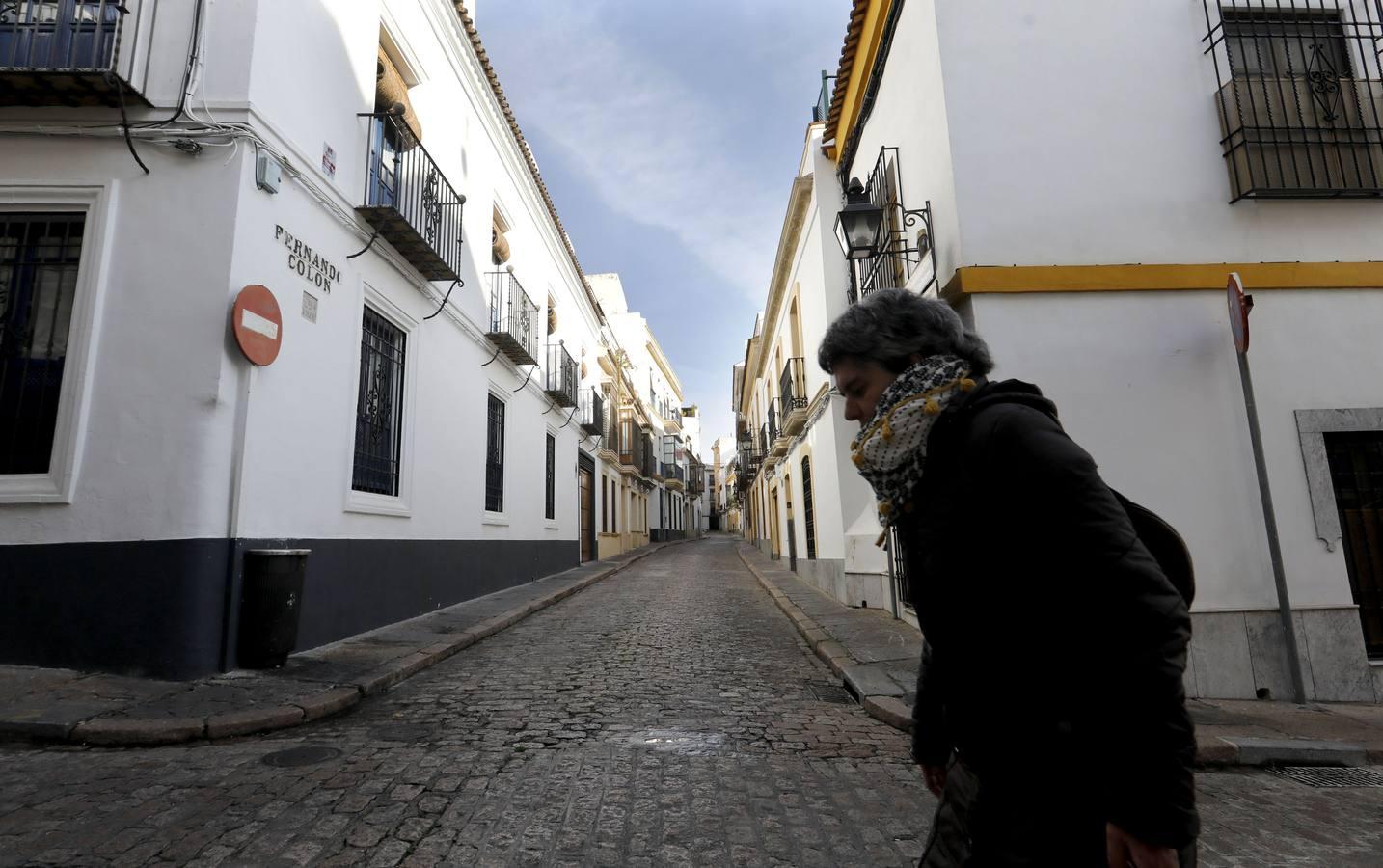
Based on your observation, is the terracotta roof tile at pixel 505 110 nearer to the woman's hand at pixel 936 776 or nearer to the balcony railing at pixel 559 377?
the balcony railing at pixel 559 377

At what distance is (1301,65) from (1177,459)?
3.71m

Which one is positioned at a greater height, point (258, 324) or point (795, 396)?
point (795, 396)

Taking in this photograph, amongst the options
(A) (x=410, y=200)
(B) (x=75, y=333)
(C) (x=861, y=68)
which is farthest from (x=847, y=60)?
(B) (x=75, y=333)

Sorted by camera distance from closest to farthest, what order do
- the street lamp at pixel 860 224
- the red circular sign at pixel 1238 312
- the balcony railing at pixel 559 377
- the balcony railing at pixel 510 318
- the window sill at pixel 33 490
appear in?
1. the red circular sign at pixel 1238 312
2. the window sill at pixel 33 490
3. the street lamp at pixel 860 224
4. the balcony railing at pixel 510 318
5. the balcony railing at pixel 559 377

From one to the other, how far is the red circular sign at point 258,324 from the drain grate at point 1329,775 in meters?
6.91

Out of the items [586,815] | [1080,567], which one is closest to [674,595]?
[586,815]

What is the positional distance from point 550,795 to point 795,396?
10.00 meters

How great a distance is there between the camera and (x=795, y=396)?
12430 millimetres

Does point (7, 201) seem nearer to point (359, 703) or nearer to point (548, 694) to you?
point (359, 703)

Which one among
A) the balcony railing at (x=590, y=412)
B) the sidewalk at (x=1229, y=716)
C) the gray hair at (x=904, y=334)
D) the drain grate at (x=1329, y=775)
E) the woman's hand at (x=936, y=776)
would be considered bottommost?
the drain grate at (x=1329, y=775)

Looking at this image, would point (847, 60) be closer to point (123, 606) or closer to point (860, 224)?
point (860, 224)

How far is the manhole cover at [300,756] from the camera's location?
3.38 metres

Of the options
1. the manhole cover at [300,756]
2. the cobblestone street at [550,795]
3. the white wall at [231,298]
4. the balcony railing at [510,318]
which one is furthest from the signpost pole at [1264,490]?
the balcony railing at [510,318]

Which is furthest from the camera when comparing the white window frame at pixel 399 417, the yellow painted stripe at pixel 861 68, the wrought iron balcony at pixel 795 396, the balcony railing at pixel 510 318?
the wrought iron balcony at pixel 795 396
